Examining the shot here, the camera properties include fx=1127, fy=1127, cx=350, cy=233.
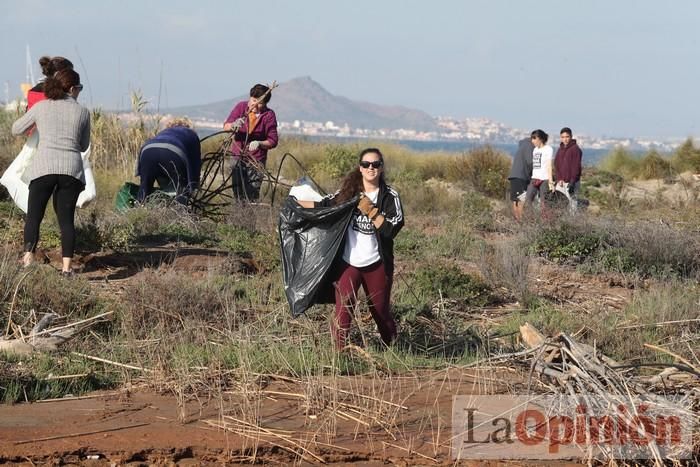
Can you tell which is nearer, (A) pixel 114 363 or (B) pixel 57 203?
(A) pixel 114 363

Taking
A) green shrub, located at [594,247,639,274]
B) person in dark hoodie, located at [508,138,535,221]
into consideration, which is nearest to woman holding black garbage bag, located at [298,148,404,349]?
green shrub, located at [594,247,639,274]

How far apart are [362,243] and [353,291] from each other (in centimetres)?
33

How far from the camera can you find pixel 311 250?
7.54 meters

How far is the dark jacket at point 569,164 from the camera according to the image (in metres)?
17.3

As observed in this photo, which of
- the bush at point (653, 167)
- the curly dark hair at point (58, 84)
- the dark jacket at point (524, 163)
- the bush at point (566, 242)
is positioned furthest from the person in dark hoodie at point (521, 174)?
the bush at point (653, 167)

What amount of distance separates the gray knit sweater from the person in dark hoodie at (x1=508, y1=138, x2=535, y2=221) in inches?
352

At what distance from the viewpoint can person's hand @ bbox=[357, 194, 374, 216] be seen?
24.1 feet

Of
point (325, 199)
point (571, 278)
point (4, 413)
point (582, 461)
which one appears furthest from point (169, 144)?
point (582, 461)

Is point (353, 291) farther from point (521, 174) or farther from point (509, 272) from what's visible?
point (521, 174)

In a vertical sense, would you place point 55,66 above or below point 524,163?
above

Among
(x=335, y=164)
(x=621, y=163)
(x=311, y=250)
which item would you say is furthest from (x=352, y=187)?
(x=621, y=163)

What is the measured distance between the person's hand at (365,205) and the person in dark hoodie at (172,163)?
6126 millimetres

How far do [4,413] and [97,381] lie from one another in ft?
2.55

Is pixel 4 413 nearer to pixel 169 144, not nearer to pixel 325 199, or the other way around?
pixel 325 199
